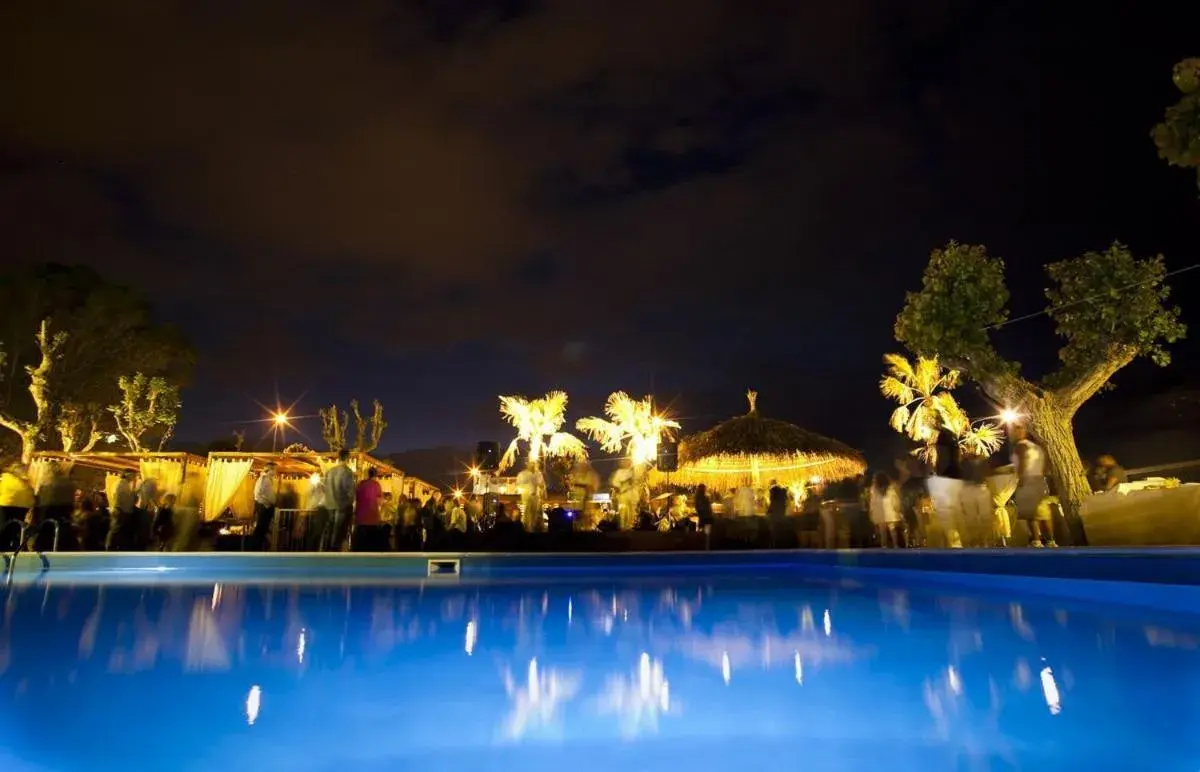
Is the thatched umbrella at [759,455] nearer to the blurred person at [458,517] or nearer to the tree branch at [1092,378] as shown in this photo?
the blurred person at [458,517]

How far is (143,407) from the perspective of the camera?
74.9 feet

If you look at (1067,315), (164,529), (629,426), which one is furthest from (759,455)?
(164,529)

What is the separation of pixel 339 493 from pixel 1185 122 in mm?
9305

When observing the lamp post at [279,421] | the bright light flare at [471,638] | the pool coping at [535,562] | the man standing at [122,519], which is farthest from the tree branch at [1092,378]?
the lamp post at [279,421]

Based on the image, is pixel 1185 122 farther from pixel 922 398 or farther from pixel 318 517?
pixel 922 398

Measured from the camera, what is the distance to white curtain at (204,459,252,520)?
14.3 meters

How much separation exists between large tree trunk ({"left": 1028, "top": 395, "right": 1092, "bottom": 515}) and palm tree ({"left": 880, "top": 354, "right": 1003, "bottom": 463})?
21.9ft

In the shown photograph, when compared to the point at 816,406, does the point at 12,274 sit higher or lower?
higher

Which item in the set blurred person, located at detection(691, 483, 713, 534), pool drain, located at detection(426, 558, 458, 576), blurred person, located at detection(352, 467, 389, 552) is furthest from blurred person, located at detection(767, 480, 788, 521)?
blurred person, located at detection(352, 467, 389, 552)

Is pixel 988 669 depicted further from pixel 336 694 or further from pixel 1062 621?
pixel 336 694

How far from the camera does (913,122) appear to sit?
55.1ft

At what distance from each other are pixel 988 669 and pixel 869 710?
878mm

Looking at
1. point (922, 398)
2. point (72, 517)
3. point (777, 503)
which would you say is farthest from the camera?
point (922, 398)

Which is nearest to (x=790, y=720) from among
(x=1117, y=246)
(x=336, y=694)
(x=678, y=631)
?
(x=336, y=694)
